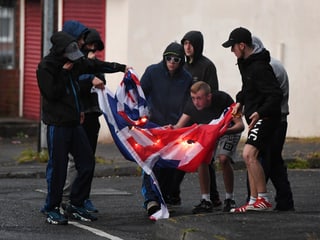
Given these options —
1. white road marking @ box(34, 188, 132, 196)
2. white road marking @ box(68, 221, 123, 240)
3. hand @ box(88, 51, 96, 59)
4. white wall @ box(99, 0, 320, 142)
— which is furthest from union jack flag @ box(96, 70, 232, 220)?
white wall @ box(99, 0, 320, 142)

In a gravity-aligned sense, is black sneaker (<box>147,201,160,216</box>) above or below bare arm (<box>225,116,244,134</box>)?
below

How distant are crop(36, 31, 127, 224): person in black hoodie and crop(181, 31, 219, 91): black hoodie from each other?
151cm

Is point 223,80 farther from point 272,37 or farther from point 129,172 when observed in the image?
point 129,172

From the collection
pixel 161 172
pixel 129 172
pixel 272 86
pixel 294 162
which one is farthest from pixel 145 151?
pixel 294 162

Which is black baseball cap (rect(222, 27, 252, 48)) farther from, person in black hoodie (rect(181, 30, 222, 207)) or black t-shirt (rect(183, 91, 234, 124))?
person in black hoodie (rect(181, 30, 222, 207))

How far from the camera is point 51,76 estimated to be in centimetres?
1081

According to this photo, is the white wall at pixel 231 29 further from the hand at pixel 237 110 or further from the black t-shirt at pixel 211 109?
the hand at pixel 237 110

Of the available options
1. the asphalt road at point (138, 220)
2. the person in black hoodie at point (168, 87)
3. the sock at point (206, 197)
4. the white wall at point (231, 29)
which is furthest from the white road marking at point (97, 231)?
the white wall at point (231, 29)

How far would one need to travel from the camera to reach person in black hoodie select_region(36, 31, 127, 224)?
35.5ft

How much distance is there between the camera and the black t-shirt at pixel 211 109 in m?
11.8

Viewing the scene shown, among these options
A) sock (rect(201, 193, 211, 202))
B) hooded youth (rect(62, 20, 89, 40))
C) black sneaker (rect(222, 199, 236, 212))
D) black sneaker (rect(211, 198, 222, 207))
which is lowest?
black sneaker (rect(211, 198, 222, 207))

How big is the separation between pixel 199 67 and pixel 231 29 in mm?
7205

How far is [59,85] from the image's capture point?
35.5 feet

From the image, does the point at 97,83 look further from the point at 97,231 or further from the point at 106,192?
the point at 106,192
